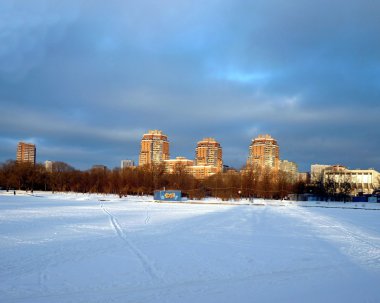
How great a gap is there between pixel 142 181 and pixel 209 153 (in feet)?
228

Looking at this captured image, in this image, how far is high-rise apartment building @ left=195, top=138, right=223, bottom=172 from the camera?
161 meters

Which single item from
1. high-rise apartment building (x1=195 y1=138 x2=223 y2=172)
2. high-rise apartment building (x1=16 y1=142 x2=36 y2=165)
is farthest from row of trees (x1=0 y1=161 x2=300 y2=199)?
high-rise apartment building (x1=16 y1=142 x2=36 y2=165)

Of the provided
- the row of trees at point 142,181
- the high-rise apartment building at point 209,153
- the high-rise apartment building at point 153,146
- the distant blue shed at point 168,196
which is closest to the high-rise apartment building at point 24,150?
the high-rise apartment building at point 153,146

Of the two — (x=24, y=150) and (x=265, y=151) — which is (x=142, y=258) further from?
(x=24, y=150)

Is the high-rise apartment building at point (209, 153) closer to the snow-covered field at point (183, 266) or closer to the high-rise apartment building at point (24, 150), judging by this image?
the high-rise apartment building at point (24, 150)

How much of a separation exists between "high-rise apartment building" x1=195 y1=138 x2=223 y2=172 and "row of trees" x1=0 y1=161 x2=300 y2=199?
56645 millimetres

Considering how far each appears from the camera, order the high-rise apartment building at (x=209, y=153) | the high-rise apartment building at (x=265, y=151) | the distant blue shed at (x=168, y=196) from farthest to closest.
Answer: the high-rise apartment building at (x=209, y=153) → the high-rise apartment building at (x=265, y=151) → the distant blue shed at (x=168, y=196)

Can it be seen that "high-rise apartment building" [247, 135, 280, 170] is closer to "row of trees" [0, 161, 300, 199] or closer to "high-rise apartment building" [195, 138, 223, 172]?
"high-rise apartment building" [195, 138, 223, 172]

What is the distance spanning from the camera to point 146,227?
1911 cm

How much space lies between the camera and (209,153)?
16150 cm

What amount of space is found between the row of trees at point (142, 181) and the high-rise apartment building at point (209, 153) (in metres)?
56.6

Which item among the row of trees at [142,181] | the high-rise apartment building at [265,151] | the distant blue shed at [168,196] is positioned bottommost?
the distant blue shed at [168,196]

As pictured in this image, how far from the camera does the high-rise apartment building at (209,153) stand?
16088 cm

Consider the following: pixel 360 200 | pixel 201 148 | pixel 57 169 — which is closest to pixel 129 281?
pixel 360 200
